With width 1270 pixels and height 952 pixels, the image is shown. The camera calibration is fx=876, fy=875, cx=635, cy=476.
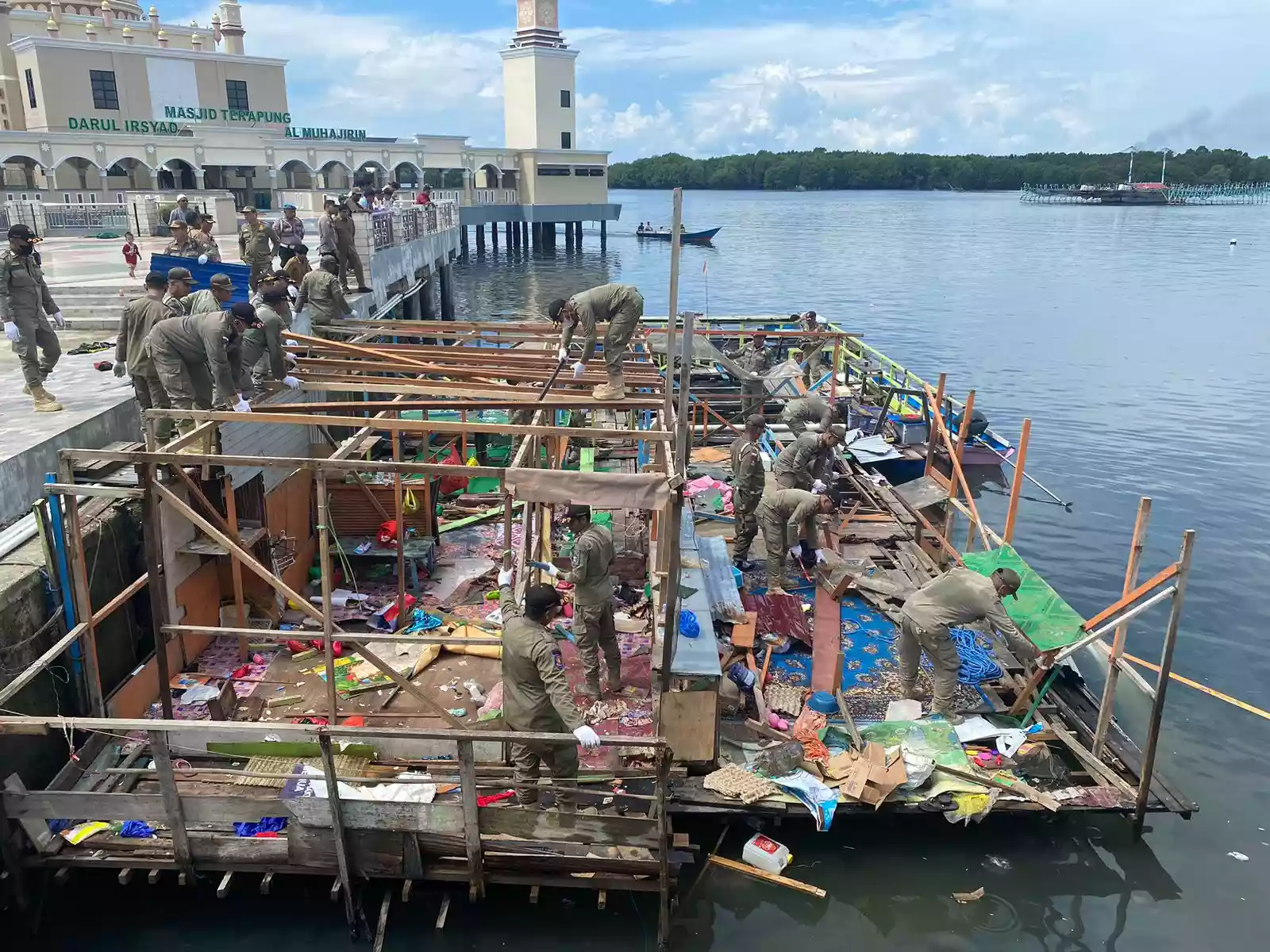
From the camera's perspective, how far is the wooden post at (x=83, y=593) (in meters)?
7.78

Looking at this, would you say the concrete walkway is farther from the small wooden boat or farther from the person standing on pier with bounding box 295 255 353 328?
the small wooden boat

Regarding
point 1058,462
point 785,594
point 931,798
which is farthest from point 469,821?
point 1058,462

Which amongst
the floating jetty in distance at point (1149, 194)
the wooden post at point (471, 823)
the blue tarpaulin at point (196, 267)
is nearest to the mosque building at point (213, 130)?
the blue tarpaulin at point (196, 267)

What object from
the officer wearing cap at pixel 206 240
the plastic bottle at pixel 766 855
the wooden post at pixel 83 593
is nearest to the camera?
the wooden post at pixel 83 593

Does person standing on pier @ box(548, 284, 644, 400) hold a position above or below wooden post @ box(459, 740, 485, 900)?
above

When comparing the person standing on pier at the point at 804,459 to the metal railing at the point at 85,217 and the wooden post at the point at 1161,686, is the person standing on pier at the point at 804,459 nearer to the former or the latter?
the wooden post at the point at 1161,686

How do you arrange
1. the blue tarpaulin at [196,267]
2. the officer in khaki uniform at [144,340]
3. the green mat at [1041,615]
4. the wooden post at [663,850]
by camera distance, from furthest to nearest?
1. the blue tarpaulin at [196,267]
2. the officer in khaki uniform at [144,340]
3. the green mat at [1041,615]
4. the wooden post at [663,850]

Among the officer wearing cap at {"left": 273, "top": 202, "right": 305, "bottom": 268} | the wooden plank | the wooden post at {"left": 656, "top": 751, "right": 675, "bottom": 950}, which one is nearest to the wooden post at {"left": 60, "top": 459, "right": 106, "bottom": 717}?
the wooden post at {"left": 656, "top": 751, "right": 675, "bottom": 950}

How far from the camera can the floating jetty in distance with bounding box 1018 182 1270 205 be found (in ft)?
431

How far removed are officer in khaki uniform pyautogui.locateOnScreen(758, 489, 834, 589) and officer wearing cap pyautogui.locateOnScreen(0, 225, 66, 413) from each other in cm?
947

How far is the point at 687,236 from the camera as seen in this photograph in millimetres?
83000

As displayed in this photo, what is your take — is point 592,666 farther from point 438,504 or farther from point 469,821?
point 438,504

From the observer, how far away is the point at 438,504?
14109 millimetres

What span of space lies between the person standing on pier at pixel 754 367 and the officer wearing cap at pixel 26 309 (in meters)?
10.8
